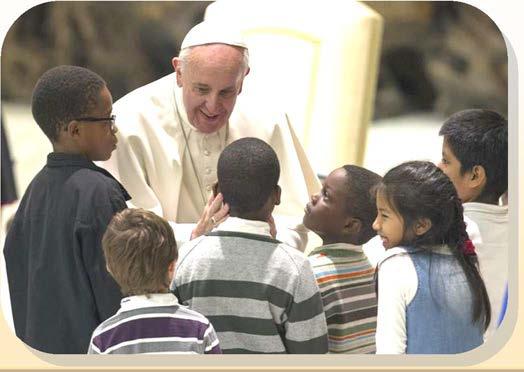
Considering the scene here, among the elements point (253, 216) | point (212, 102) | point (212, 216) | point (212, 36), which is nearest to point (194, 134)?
point (212, 102)

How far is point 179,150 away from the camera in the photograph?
14.5ft

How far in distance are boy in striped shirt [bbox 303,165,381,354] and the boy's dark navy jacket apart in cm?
65

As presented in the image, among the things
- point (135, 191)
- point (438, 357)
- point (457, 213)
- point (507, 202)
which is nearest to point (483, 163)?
point (507, 202)

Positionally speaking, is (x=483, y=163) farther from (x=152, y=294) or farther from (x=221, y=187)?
(x=152, y=294)

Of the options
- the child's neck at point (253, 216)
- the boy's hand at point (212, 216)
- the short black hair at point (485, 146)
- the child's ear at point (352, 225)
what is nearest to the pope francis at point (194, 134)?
the boy's hand at point (212, 216)

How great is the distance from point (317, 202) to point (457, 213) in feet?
1.53

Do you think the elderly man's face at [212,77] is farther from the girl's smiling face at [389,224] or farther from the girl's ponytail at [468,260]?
the girl's ponytail at [468,260]

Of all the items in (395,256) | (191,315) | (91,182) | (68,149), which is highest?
(68,149)

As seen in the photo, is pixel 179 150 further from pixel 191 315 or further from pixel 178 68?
pixel 191 315

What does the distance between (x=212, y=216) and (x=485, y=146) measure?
0.98 meters

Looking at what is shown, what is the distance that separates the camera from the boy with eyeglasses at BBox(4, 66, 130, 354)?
3.78 m

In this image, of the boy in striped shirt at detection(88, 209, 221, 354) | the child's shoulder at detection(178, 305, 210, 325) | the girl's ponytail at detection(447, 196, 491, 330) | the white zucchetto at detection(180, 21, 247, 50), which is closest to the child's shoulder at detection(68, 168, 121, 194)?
the boy in striped shirt at detection(88, 209, 221, 354)

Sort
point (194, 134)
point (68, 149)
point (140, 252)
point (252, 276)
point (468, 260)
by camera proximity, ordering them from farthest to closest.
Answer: point (194, 134)
point (68, 149)
point (468, 260)
point (252, 276)
point (140, 252)

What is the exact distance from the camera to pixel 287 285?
361cm
